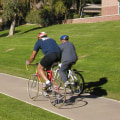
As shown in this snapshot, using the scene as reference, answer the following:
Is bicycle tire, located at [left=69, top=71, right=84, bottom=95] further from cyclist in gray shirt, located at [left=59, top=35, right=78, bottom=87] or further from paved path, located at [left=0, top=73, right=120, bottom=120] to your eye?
cyclist in gray shirt, located at [left=59, top=35, right=78, bottom=87]

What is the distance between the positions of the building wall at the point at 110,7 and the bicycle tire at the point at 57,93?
34110 mm

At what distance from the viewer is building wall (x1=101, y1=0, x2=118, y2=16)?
41500mm

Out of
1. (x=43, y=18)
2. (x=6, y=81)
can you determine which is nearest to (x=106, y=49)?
(x=6, y=81)

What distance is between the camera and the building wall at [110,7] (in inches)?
1634

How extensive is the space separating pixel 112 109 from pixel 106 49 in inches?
473

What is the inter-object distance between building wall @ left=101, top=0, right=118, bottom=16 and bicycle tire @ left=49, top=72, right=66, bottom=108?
1343 inches

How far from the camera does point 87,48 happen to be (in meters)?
21.4

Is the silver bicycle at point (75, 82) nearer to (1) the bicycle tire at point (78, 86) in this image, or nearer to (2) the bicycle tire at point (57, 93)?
(1) the bicycle tire at point (78, 86)

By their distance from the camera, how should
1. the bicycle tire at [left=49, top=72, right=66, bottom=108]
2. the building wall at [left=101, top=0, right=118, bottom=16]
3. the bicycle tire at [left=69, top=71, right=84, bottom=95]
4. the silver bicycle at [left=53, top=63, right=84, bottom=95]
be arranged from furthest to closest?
the building wall at [left=101, top=0, right=118, bottom=16]
the bicycle tire at [left=69, top=71, right=84, bottom=95]
the silver bicycle at [left=53, top=63, right=84, bottom=95]
the bicycle tire at [left=49, top=72, right=66, bottom=108]

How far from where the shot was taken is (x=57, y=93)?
8.42m

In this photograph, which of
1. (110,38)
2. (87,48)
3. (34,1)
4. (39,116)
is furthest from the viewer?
(34,1)

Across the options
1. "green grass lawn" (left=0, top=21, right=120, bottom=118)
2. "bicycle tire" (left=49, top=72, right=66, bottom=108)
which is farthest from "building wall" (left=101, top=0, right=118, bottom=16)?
"bicycle tire" (left=49, top=72, right=66, bottom=108)

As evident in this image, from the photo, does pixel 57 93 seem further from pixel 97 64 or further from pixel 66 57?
pixel 97 64

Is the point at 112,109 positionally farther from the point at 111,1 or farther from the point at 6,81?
the point at 111,1
